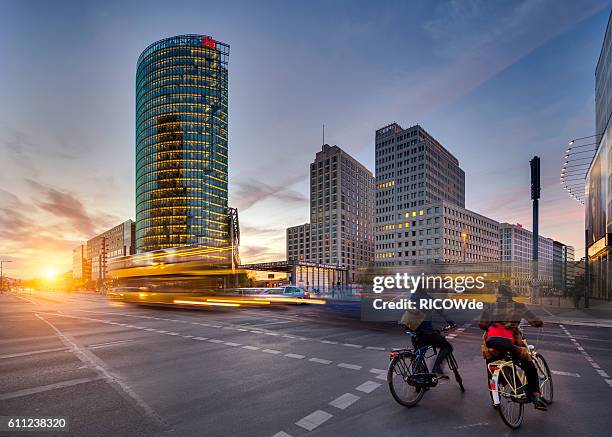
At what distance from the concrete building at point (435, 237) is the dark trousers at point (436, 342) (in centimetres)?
10997

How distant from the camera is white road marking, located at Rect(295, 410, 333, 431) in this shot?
16.3 feet

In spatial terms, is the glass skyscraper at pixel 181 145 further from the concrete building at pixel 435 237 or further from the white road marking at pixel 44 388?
the white road marking at pixel 44 388

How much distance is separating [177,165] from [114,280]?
4472 inches

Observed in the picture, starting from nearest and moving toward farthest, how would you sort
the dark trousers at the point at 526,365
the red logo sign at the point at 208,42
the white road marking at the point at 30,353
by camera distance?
the dark trousers at the point at 526,365 < the white road marking at the point at 30,353 < the red logo sign at the point at 208,42

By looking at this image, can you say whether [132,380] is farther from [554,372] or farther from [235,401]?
[554,372]

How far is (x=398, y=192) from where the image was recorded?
430 ft

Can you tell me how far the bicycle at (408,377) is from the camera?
5.75 meters

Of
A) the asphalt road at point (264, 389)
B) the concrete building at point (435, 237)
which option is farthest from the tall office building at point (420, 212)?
the asphalt road at point (264, 389)

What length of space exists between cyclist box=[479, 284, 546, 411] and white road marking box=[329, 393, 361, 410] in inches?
92.3

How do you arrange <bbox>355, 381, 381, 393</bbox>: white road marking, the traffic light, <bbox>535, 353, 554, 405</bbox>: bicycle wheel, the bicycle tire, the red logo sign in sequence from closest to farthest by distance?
the bicycle tire < <bbox>535, 353, 554, 405</bbox>: bicycle wheel < <bbox>355, 381, 381, 393</bbox>: white road marking < the traffic light < the red logo sign

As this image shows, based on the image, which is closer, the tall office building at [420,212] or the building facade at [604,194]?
the building facade at [604,194]

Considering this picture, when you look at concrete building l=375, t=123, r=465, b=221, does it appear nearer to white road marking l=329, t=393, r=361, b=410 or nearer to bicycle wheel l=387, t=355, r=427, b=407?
bicycle wheel l=387, t=355, r=427, b=407

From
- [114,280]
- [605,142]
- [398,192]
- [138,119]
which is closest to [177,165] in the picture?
[138,119]

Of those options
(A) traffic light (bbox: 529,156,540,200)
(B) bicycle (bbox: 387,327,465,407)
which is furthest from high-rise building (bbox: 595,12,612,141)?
(B) bicycle (bbox: 387,327,465,407)
